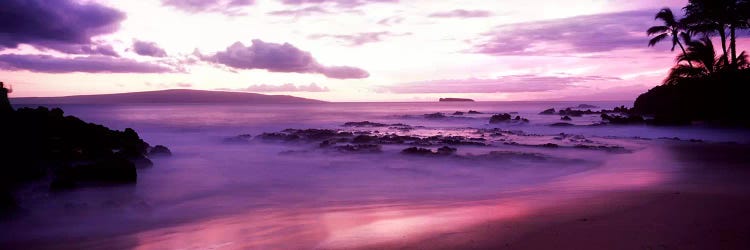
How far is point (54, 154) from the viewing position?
1025cm

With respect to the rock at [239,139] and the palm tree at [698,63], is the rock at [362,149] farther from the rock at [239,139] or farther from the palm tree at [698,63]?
the palm tree at [698,63]

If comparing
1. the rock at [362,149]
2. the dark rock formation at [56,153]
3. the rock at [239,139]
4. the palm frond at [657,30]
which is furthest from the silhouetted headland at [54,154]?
the palm frond at [657,30]

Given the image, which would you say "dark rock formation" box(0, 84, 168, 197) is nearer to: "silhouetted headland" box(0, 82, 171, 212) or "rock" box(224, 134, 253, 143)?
"silhouetted headland" box(0, 82, 171, 212)

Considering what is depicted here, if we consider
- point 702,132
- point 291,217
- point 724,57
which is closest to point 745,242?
point 291,217

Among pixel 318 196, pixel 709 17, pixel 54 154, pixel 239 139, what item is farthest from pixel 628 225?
pixel 709 17

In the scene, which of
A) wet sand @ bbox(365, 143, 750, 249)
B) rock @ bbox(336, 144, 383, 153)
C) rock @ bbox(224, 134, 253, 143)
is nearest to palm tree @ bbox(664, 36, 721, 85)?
rock @ bbox(336, 144, 383, 153)

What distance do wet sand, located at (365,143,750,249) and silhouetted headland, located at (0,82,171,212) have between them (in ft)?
21.1

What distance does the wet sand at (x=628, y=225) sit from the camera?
4370 mm

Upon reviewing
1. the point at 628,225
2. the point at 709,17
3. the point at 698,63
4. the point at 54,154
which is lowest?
the point at 628,225

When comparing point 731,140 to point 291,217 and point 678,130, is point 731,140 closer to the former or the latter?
point 678,130

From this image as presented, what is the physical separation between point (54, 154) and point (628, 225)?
1110 cm

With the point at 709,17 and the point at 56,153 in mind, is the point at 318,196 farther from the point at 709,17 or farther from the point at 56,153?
the point at 709,17

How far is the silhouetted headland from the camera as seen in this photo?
834 cm

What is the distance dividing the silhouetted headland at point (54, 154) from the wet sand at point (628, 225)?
6.43 m
